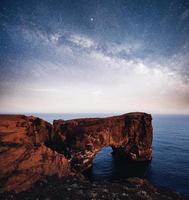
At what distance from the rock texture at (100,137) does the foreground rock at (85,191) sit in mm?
10908

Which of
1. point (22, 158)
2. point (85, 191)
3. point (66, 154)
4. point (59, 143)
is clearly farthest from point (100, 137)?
point (22, 158)

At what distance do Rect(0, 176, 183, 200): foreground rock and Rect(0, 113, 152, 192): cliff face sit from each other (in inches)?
65.1

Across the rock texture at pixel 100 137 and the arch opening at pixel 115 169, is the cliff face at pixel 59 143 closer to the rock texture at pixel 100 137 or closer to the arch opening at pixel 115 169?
the rock texture at pixel 100 137

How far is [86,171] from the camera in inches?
1631

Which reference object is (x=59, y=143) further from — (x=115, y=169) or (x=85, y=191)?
(x=85, y=191)

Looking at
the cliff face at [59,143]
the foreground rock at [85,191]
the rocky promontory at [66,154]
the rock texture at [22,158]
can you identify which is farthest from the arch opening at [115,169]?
the rock texture at [22,158]

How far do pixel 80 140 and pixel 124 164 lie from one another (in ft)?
52.7

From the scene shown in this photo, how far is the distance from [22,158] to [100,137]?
20409mm

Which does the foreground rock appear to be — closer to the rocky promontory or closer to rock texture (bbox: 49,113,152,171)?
the rocky promontory

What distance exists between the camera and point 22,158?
28.1 meters

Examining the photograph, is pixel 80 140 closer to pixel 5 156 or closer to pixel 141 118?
pixel 5 156

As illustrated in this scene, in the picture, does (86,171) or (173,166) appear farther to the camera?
(173,166)

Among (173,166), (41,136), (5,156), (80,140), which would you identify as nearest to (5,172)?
(5,156)

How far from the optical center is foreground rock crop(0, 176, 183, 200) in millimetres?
22589
